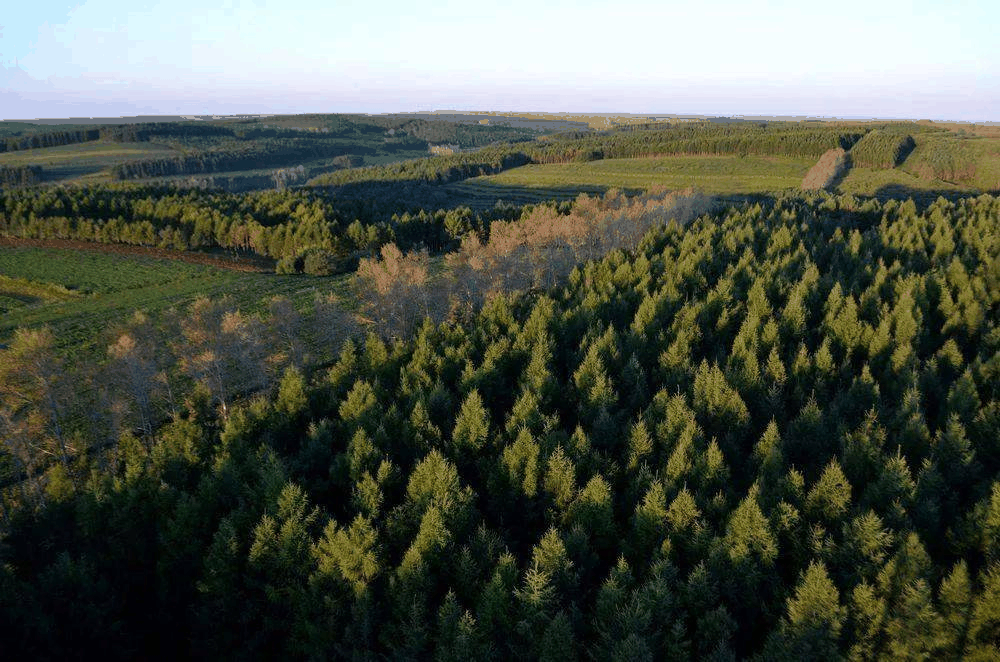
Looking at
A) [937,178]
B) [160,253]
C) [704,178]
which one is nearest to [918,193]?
[937,178]

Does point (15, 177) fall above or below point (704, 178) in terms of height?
below

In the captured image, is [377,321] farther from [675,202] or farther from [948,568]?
[675,202]

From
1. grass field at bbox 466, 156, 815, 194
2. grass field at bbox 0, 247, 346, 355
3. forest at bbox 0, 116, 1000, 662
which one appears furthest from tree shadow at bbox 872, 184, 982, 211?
grass field at bbox 0, 247, 346, 355

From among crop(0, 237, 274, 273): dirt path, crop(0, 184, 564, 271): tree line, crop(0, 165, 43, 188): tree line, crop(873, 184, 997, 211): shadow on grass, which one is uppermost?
crop(0, 165, 43, 188): tree line

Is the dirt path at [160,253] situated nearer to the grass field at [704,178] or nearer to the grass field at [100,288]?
the grass field at [100,288]

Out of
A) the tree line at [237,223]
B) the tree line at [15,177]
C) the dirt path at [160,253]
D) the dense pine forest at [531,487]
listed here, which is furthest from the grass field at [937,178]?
the tree line at [15,177]

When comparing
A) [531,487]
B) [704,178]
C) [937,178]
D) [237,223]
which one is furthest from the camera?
[704,178]

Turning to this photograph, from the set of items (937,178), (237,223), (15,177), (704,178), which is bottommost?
(237,223)

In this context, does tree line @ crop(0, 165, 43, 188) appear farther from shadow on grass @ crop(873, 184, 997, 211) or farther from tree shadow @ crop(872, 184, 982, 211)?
shadow on grass @ crop(873, 184, 997, 211)

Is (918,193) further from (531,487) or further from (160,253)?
(160,253)
